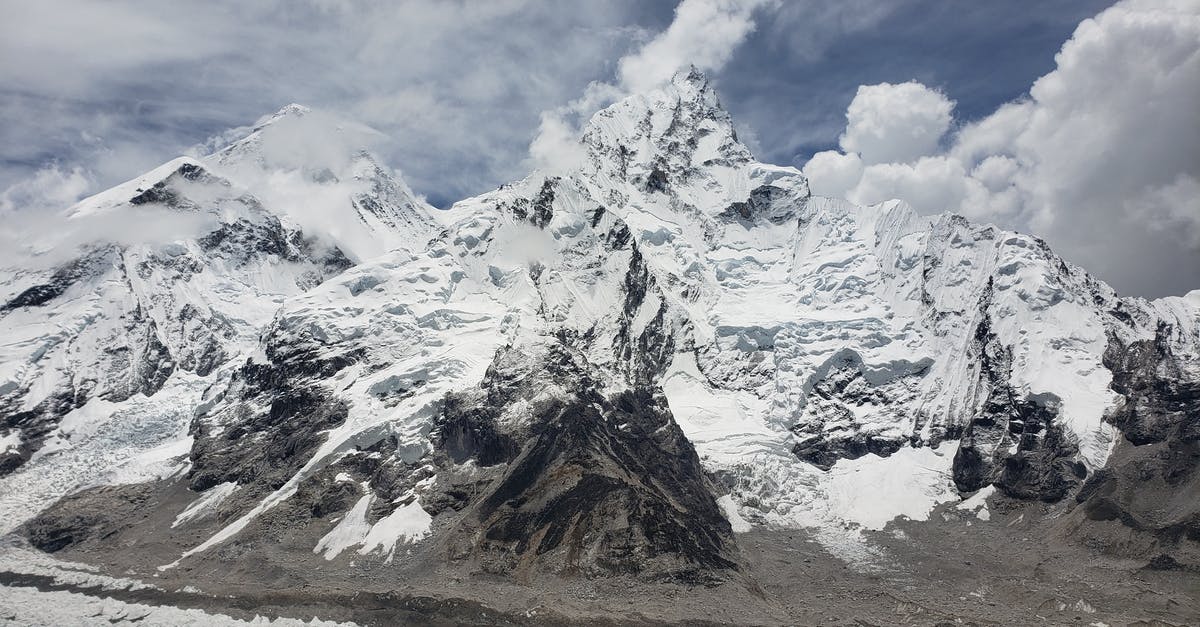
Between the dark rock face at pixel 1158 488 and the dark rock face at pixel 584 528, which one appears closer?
the dark rock face at pixel 584 528

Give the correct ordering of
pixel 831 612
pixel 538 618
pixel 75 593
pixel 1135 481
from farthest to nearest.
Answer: pixel 1135 481 → pixel 75 593 → pixel 831 612 → pixel 538 618

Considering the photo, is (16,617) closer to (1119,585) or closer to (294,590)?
(294,590)

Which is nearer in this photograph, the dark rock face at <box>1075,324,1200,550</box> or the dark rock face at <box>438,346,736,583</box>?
the dark rock face at <box>438,346,736,583</box>

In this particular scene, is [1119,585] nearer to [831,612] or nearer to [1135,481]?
[1135,481]

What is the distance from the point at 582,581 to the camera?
164 meters

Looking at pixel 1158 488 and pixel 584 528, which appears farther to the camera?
pixel 1158 488

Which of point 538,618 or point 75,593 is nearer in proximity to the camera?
point 538,618

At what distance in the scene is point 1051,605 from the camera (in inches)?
6053

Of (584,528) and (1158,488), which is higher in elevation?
(1158,488)

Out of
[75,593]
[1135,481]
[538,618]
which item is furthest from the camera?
[1135,481]

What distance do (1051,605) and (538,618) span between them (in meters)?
92.3

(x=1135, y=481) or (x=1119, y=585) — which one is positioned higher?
(x=1135, y=481)

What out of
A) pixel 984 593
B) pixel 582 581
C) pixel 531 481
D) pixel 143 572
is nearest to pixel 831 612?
pixel 984 593

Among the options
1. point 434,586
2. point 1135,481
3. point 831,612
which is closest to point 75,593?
point 434,586
